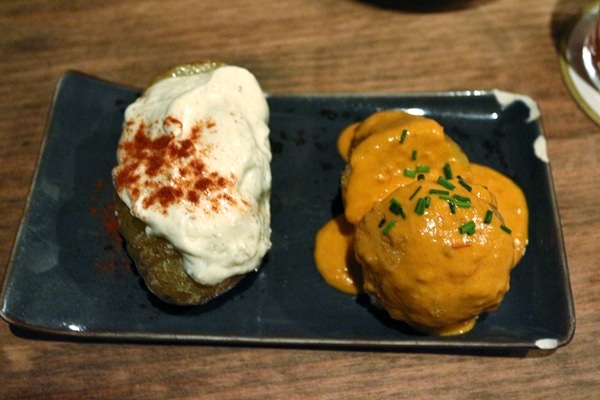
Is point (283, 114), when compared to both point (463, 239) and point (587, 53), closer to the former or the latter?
point (463, 239)

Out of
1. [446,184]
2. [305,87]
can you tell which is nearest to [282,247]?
[446,184]

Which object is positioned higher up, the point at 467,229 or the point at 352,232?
the point at 467,229

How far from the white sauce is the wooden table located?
0.42 metres

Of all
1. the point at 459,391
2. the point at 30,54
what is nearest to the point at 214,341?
the point at 459,391

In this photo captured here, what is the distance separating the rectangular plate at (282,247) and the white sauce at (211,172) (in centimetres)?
22

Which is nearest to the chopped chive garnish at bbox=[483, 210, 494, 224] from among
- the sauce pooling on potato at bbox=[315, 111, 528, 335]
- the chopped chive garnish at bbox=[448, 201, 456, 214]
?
the sauce pooling on potato at bbox=[315, 111, 528, 335]

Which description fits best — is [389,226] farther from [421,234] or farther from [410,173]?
[410,173]

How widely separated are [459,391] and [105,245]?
144cm

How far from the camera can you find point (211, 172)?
179 centimetres

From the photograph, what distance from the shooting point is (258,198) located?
1896 millimetres

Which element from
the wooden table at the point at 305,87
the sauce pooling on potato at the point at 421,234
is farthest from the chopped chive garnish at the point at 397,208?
the wooden table at the point at 305,87

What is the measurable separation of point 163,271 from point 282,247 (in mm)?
502

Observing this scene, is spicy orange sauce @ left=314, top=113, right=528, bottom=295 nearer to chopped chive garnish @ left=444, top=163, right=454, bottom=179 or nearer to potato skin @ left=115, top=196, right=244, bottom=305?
chopped chive garnish @ left=444, top=163, right=454, bottom=179

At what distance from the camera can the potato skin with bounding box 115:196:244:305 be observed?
1.77 metres
